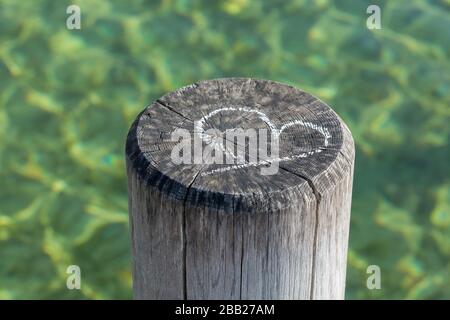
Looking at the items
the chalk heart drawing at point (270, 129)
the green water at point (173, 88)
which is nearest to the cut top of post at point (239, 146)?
the chalk heart drawing at point (270, 129)

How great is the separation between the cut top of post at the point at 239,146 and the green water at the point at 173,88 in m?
1.81

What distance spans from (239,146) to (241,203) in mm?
208

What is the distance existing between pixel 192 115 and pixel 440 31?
11.2 ft

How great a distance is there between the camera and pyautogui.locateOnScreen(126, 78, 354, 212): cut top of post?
7.27 feet

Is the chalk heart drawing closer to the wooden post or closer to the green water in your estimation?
the wooden post

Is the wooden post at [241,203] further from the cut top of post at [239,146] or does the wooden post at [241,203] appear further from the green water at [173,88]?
the green water at [173,88]

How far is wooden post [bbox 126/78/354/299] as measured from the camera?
7.25 ft

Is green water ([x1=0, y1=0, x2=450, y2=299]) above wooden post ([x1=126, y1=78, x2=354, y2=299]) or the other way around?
above

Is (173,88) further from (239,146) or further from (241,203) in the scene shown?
(241,203)

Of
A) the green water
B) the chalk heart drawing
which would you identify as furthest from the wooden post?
the green water

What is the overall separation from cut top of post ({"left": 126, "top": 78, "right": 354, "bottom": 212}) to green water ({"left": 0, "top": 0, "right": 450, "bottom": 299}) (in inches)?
71.3

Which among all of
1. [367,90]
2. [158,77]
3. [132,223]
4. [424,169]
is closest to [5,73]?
[158,77]

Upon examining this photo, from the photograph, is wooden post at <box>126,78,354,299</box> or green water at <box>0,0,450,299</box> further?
green water at <box>0,0,450,299</box>

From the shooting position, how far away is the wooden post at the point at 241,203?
7.25ft
